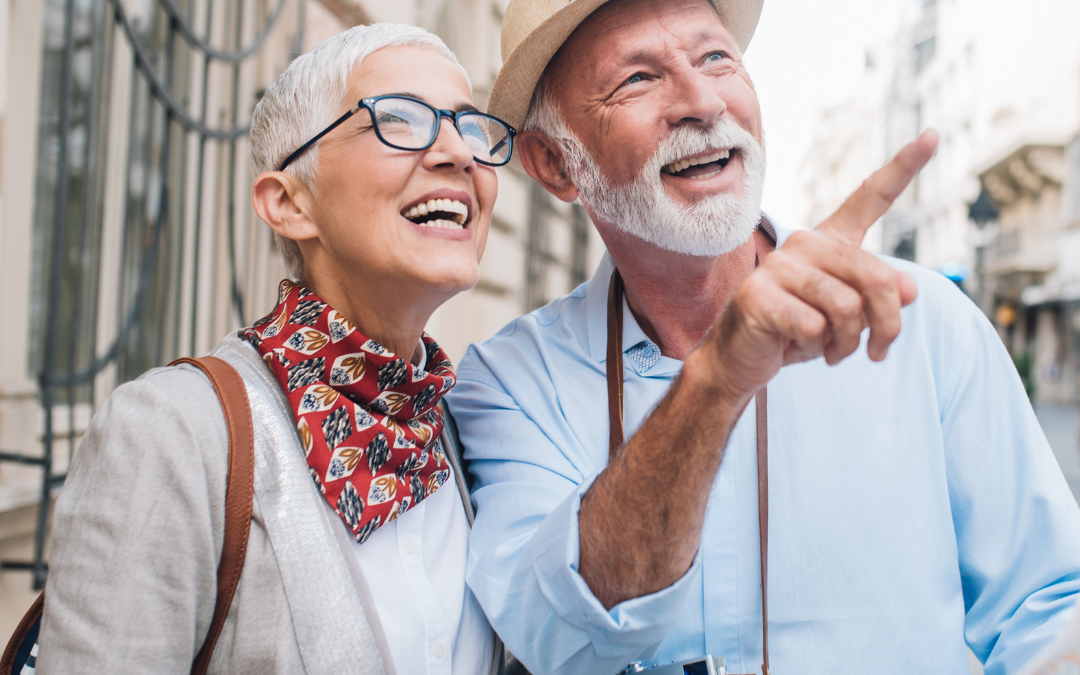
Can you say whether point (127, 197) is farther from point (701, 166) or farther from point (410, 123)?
point (701, 166)

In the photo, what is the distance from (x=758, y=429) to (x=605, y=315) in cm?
49

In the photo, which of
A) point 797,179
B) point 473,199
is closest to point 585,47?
point 473,199

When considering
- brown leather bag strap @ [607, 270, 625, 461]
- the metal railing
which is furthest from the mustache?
the metal railing

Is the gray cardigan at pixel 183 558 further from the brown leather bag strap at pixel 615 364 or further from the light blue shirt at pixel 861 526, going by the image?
the brown leather bag strap at pixel 615 364

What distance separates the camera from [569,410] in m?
1.78

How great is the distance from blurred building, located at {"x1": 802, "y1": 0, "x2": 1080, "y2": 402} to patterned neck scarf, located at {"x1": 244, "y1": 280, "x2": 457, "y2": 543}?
55.2 feet

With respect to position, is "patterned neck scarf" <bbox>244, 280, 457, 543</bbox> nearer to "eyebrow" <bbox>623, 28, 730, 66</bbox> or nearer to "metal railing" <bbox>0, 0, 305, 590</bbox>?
"eyebrow" <bbox>623, 28, 730, 66</bbox>

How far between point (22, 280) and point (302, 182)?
4.85 ft

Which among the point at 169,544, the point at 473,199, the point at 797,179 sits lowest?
the point at 169,544

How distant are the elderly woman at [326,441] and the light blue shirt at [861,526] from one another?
19 cm

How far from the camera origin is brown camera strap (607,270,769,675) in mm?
1500

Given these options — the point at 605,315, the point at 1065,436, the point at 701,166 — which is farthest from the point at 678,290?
the point at 1065,436

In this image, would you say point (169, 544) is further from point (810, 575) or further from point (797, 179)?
point (797, 179)

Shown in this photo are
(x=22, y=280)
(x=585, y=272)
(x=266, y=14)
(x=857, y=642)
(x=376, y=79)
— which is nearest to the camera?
(x=857, y=642)
